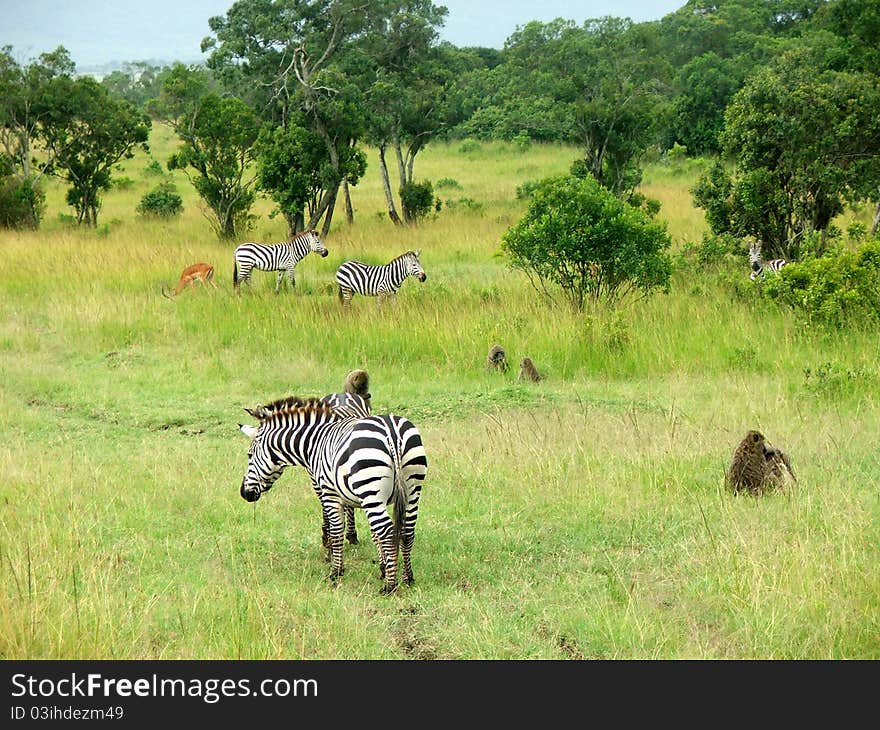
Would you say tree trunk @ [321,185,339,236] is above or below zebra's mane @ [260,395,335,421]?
above

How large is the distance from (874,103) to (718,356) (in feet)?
19.6

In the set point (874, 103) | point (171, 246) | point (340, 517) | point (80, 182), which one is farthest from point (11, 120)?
point (340, 517)

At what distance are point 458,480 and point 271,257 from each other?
375 inches

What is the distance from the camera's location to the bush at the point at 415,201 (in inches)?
975

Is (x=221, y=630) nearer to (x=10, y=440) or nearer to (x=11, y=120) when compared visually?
(x=10, y=440)

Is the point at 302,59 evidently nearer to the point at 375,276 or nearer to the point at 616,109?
the point at 616,109

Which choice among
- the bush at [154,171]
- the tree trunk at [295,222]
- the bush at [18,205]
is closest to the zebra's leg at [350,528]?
the tree trunk at [295,222]

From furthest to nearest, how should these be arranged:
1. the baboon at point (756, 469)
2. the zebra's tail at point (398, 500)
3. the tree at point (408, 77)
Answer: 1. the tree at point (408, 77)
2. the baboon at point (756, 469)
3. the zebra's tail at point (398, 500)

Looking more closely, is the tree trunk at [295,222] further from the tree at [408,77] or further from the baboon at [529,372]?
the baboon at [529,372]

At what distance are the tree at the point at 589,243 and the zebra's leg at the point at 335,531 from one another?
25.9ft

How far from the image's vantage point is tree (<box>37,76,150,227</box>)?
2439 centimetres

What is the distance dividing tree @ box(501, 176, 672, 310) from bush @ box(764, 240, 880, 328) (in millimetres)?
1851

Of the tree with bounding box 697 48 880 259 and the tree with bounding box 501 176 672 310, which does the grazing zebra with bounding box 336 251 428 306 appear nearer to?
the tree with bounding box 501 176 672 310

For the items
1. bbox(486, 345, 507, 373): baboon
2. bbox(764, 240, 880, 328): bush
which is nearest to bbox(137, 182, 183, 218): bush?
bbox(486, 345, 507, 373): baboon
